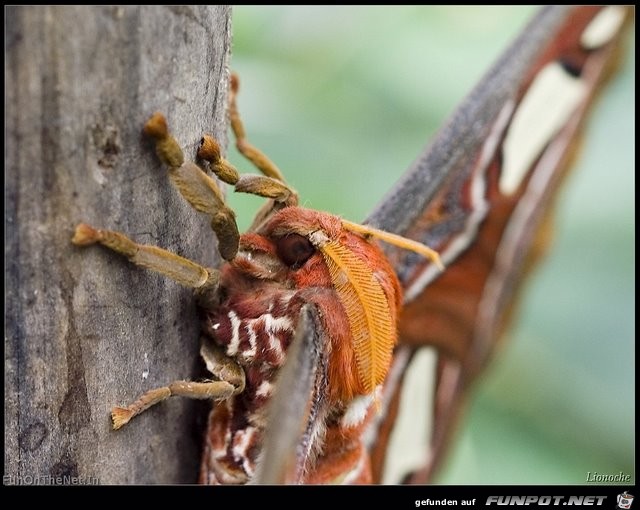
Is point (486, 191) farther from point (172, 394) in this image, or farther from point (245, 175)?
point (172, 394)

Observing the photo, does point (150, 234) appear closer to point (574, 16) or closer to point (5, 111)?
point (5, 111)

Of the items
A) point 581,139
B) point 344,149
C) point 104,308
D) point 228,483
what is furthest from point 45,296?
point 344,149

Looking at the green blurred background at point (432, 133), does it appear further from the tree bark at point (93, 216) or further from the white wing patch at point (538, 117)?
the tree bark at point (93, 216)

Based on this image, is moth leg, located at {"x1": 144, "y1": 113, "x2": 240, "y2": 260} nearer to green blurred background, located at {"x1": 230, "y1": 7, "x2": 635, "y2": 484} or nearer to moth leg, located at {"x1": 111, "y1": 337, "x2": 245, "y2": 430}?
moth leg, located at {"x1": 111, "y1": 337, "x2": 245, "y2": 430}

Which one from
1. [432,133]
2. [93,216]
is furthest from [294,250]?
[432,133]

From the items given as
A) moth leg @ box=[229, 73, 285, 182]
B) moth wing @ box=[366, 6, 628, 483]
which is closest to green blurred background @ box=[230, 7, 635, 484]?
moth wing @ box=[366, 6, 628, 483]
